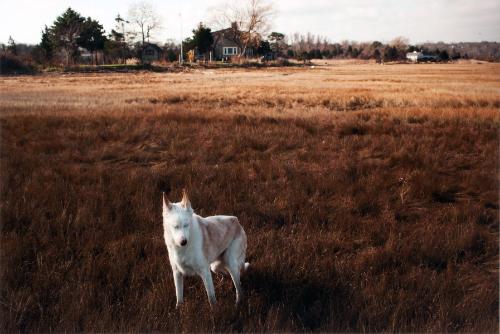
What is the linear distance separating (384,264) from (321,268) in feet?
2.88

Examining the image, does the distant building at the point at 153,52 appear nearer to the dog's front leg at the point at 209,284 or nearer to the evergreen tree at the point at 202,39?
the evergreen tree at the point at 202,39

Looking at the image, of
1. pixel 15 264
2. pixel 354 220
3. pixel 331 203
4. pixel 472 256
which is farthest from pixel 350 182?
pixel 15 264

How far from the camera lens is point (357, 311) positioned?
433 cm

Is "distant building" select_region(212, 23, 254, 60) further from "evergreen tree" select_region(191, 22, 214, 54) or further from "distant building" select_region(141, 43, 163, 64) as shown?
"distant building" select_region(141, 43, 163, 64)

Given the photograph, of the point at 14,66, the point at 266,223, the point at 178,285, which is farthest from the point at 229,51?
the point at 178,285

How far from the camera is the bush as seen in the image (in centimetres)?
5038

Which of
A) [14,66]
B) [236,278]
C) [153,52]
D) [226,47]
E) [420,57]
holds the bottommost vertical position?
[236,278]

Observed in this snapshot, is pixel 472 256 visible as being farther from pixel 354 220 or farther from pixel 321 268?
pixel 321 268

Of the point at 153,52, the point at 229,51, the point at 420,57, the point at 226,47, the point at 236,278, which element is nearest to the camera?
the point at 236,278

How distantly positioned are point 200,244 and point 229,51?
97819 mm

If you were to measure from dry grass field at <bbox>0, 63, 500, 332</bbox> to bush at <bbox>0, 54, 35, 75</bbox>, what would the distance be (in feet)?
143

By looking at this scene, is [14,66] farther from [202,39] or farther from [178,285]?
[178,285]

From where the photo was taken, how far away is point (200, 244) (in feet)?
13.8

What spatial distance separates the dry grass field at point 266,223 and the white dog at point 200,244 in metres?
0.29
